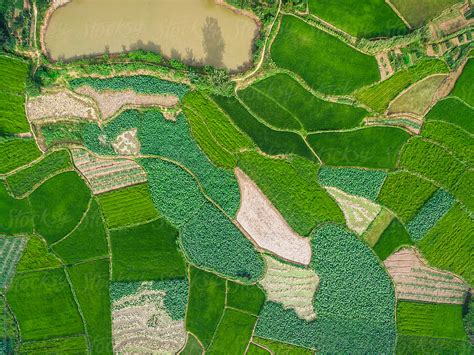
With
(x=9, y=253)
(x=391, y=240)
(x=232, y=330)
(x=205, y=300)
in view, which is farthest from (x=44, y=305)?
(x=391, y=240)

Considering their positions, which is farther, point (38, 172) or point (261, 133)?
point (38, 172)

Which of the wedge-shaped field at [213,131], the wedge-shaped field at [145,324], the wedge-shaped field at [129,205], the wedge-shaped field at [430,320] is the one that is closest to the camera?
the wedge-shaped field at [213,131]

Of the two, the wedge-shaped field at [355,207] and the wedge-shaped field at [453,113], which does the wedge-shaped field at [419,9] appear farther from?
the wedge-shaped field at [355,207]

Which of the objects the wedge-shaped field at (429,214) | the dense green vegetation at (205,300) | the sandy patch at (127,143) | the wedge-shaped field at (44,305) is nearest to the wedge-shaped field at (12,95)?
the sandy patch at (127,143)

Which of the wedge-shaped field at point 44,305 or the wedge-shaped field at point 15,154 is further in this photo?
the wedge-shaped field at point 44,305

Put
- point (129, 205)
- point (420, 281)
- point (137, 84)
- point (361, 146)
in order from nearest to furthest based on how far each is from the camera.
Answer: point (137, 84) < point (129, 205) < point (361, 146) < point (420, 281)

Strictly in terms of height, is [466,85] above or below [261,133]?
above

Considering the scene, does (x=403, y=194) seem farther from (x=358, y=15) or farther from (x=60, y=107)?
(x=60, y=107)
